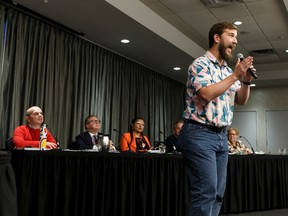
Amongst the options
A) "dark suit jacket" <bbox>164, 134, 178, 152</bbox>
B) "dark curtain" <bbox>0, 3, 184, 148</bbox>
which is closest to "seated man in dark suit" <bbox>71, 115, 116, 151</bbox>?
"dark curtain" <bbox>0, 3, 184, 148</bbox>

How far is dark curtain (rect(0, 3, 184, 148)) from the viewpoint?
165 inches

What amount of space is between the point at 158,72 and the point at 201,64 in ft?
19.0

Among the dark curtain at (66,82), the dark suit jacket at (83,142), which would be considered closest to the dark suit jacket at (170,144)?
the dark curtain at (66,82)

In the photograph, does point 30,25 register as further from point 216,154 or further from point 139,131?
point 216,154

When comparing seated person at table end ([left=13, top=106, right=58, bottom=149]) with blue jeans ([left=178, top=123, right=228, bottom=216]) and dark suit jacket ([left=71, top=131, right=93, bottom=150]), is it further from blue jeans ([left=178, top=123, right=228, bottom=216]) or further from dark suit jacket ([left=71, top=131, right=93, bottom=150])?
blue jeans ([left=178, top=123, right=228, bottom=216])

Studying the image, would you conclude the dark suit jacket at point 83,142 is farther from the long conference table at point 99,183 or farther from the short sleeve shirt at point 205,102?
the short sleeve shirt at point 205,102

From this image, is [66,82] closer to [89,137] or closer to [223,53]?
[89,137]

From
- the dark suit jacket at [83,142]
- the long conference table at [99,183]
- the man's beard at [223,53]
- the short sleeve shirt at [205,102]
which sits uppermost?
the man's beard at [223,53]

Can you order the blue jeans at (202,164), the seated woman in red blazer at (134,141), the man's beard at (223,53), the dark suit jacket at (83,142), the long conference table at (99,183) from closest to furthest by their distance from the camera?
the blue jeans at (202,164) < the man's beard at (223,53) < the long conference table at (99,183) < the dark suit jacket at (83,142) < the seated woman in red blazer at (134,141)

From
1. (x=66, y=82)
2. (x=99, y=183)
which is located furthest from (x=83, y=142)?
(x=99, y=183)

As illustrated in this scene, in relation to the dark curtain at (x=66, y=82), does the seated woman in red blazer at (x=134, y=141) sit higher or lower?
lower

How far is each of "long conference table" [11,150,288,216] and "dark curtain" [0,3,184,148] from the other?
212 centimetres

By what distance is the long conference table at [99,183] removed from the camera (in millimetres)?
2037

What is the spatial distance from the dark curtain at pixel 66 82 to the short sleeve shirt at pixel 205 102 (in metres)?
3.14
